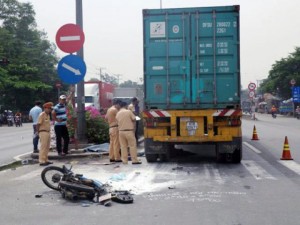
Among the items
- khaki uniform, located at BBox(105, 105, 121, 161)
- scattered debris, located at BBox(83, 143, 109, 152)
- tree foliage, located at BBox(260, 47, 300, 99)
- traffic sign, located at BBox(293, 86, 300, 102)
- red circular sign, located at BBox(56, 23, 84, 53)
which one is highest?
tree foliage, located at BBox(260, 47, 300, 99)

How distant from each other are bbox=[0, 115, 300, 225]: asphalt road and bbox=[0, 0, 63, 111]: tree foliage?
1679 inches

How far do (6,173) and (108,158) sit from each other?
3297 millimetres

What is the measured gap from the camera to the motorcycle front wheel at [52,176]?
8.70 metres

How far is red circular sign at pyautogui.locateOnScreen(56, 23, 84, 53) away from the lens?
1280cm

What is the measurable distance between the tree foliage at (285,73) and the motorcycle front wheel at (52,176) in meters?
63.0

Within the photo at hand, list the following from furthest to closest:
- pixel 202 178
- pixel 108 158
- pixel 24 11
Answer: pixel 24 11 < pixel 108 158 < pixel 202 178

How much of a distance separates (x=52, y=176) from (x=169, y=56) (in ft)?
16.2

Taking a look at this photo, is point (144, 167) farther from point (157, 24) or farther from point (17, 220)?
point (17, 220)

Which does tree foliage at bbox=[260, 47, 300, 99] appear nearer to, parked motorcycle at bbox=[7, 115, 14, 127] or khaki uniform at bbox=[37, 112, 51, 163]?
parked motorcycle at bbox=[7, 115, 14, 127]

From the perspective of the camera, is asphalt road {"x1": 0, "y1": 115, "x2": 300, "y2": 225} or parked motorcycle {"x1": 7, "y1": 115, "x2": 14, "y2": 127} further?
parked motorcycle {"x1": 7, "y1": 115, "x2": 14, "y2": 127}

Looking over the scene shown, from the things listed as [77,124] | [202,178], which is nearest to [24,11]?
[77,124]

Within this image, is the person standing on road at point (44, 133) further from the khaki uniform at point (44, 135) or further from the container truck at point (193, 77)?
the container truck at point (193, 77)

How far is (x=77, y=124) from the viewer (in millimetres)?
15320

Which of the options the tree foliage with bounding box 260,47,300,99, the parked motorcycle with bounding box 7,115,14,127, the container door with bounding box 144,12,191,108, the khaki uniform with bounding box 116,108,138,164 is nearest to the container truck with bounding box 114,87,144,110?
the parked motorcycle with bounding box 7,115,14,127
